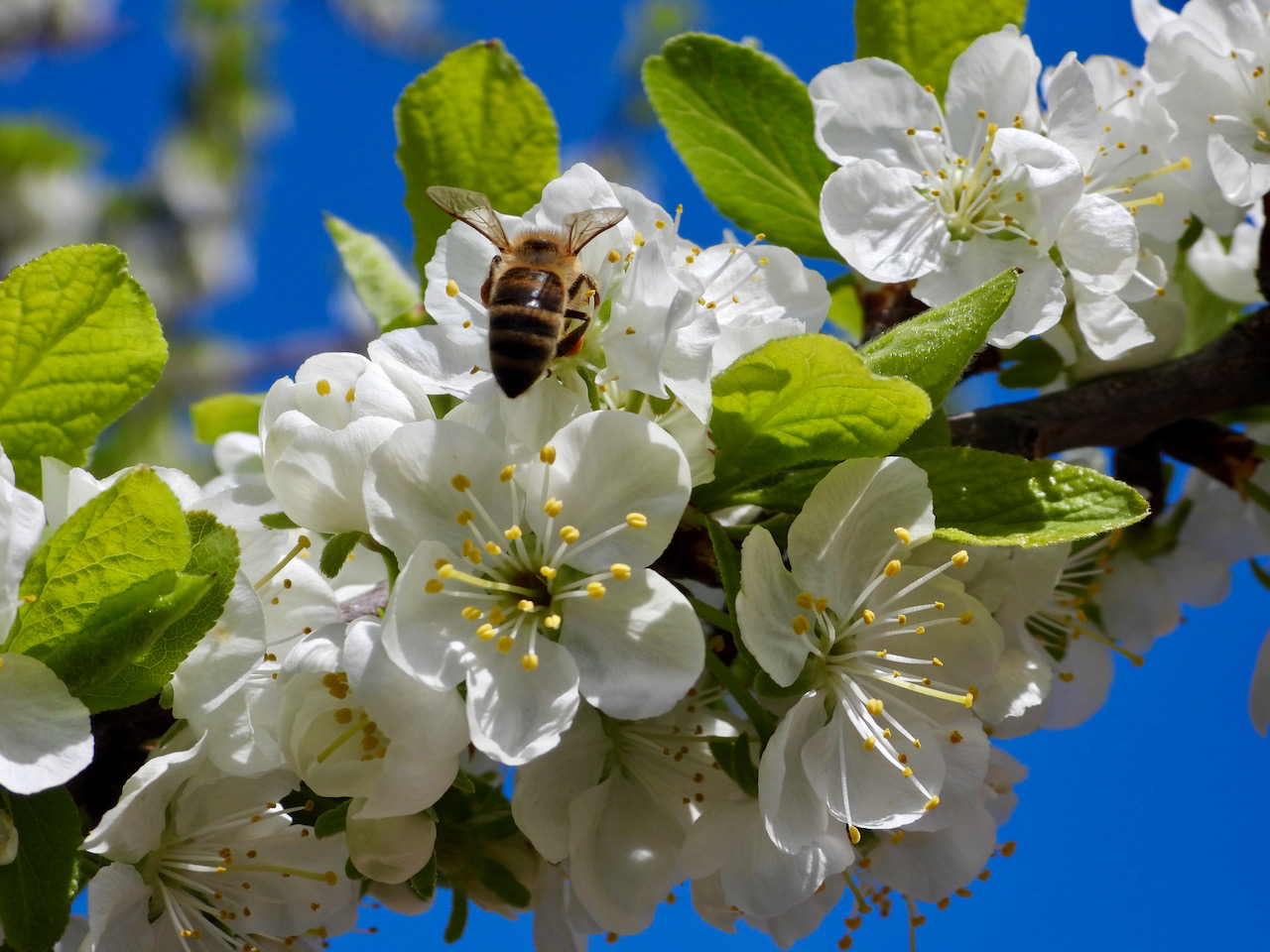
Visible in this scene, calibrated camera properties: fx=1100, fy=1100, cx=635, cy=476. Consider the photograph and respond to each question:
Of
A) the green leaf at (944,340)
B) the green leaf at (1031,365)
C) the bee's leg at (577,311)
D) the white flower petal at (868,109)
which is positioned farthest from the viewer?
the green leaf at (1031,365)

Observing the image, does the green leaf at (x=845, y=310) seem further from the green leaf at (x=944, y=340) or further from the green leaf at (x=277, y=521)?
the green leaf at (x=277, y=521)

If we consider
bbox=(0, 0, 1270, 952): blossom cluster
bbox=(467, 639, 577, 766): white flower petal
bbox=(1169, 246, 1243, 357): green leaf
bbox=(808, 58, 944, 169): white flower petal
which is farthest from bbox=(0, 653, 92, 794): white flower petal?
bbox=(1169, 246, 1243, 357): green leaf

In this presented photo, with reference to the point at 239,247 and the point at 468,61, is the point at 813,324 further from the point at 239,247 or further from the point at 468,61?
the point at 239,247

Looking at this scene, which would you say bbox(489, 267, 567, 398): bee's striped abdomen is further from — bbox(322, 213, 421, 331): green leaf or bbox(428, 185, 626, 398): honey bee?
bbox(322, 213, 421, 331): green leaf

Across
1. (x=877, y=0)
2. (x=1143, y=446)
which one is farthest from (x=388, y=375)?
(x=1143, y=446)

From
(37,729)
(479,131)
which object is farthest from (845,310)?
(37,729)

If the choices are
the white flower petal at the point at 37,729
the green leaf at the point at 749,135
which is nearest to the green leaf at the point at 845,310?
the green leaf at the point at 749,135
